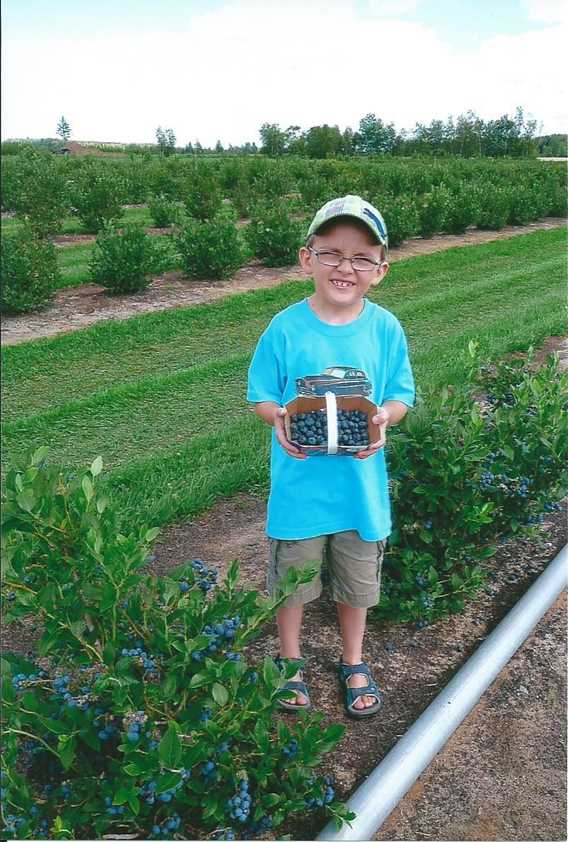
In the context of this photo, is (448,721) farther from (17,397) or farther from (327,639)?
(17,397)

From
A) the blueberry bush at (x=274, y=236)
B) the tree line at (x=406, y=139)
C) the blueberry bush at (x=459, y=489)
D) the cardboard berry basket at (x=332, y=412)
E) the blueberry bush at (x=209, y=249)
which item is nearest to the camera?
the cardboard berry basket at (x=332, y=412)

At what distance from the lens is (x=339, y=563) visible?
224cm

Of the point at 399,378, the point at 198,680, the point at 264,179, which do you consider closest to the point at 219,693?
the point at 198,680

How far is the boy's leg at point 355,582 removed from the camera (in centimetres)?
221

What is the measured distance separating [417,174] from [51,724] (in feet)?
46.7

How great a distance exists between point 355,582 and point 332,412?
0.61 metres

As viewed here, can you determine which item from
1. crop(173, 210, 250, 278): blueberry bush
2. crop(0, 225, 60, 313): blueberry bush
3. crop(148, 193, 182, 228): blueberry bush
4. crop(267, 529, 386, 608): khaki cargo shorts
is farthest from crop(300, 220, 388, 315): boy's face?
crop(148, 193, 182, 228): blueberry bush

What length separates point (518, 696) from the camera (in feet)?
7.87

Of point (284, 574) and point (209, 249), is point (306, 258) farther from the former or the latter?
point (209, 249)

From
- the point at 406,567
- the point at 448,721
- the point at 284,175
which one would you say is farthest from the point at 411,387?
the point at 284,175

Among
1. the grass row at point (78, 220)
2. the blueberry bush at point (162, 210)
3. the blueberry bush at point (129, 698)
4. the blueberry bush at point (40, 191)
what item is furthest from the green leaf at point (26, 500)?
the blueberry bush at point (162, 210)

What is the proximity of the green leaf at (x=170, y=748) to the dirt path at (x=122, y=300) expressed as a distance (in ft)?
19.1

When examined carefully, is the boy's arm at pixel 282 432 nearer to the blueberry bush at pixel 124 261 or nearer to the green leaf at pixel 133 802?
the green leaf at pixel 133 802

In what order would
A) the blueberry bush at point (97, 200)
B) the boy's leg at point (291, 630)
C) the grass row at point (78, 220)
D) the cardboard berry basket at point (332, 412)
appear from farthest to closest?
the grass row at point (78, 220) → the blueberry bush at point (97, 200) → the boy's leg at point (291, 630) → the cardboard berry basket at point (332, 412)
